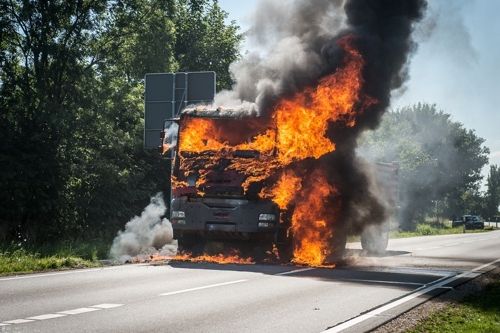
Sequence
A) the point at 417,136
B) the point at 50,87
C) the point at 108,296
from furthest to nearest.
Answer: the point at 417,136 → the point at 50,87 → the point at 108,296

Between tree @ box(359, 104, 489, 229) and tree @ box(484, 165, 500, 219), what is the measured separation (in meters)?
8.63

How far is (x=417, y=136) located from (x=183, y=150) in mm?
84740

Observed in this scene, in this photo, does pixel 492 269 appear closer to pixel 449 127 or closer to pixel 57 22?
pixel 57 22

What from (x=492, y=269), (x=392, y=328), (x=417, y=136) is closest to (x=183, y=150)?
(x=492, y=269)

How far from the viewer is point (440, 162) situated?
100562 millimetres

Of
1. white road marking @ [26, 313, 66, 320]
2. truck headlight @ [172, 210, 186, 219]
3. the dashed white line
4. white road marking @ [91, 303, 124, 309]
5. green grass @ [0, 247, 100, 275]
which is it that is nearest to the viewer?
the dashed white line

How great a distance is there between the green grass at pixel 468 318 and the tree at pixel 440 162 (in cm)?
6218

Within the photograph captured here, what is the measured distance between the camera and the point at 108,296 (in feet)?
32.3

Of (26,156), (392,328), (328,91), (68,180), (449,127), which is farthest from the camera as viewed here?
(449,127)

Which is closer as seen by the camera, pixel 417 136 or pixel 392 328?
pixel 392 328

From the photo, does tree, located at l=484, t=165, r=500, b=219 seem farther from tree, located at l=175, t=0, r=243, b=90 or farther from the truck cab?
the truck cab

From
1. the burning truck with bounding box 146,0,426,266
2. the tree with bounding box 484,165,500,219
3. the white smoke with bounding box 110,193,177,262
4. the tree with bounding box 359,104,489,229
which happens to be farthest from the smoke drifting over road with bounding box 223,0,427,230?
the tree with bounding box 484,165,500,219

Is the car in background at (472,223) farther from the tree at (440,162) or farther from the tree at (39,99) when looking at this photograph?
the tree at (39,99)

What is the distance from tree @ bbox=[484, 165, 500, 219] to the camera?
134 meters
